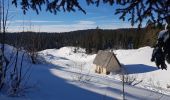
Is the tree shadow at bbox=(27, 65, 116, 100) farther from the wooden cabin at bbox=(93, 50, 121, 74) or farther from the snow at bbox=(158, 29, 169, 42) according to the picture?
the wooden cabin at bbox=(93, 50, 121, 74)

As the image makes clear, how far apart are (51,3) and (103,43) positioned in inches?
4239

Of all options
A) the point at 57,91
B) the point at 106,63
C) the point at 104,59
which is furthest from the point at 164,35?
the point at 104,59

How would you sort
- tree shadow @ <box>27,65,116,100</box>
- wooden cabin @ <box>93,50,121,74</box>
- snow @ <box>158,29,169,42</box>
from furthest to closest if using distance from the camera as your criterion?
wooden cabin @ <box>93,50,121,74</box> → tree shadow @ <box>27,65,116,100</box> → snow @ <box>158,29,169,42</box>

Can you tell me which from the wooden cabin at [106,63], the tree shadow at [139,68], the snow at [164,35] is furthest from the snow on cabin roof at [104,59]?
the snow at [164,35]

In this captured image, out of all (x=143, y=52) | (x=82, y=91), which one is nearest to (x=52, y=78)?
(x=82, y=91)

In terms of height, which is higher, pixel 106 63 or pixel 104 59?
pixel 104 59

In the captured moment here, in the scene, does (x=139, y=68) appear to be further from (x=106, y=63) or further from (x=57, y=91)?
(x=57, y=91)

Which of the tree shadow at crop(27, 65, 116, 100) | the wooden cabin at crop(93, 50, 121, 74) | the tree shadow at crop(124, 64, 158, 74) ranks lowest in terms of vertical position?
the tree shadow at crop(124, 64, 158, 74)

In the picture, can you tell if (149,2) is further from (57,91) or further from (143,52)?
(143,52)

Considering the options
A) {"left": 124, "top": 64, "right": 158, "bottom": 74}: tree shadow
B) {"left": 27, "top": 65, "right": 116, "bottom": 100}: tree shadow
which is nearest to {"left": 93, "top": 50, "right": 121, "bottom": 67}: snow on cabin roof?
{"left": 124, "top": 64, "right": 158, "bottom": 74}: tree shadow

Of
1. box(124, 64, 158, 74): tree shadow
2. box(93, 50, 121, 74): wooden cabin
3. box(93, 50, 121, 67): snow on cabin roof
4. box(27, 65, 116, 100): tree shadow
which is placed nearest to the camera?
box(27, 65, 116, 100): tree shadow

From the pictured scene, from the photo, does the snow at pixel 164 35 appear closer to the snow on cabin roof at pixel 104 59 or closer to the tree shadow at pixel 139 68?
the snow on cabin roof at pixel 104 59

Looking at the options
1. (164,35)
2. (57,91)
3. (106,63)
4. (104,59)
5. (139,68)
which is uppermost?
(164,35)

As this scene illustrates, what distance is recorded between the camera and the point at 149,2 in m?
5.03
